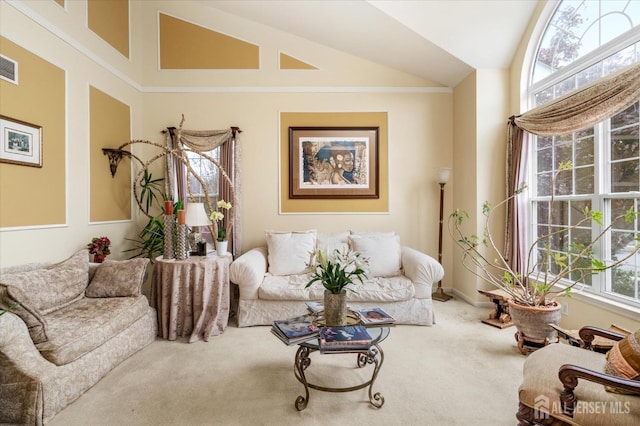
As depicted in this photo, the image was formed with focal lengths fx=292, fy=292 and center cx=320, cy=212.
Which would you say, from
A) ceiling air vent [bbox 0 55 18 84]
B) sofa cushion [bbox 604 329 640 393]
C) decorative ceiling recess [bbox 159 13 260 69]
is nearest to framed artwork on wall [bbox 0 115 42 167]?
ceiling air vent [bbox 0 55 18 84]

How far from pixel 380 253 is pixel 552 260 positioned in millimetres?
1801

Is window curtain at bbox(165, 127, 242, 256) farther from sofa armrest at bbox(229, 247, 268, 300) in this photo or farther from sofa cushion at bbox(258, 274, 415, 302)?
sofa cushion at bbox(258, 274, 415, 302)

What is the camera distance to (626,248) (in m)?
2.43

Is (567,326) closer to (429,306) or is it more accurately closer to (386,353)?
(429,306)

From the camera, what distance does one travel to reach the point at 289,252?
11.3 ft

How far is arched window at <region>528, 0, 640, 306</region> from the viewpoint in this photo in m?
2.37

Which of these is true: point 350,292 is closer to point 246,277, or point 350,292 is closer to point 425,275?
point 425,275

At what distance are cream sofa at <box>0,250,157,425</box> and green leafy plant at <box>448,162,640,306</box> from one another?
308 cm

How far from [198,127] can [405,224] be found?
3228mm

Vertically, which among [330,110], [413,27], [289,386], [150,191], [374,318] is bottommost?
[289,386]

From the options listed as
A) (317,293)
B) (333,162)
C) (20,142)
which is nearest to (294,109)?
(333,162)

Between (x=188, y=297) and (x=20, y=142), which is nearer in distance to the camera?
(x=20, y=142)

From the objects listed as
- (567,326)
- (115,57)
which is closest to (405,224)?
(567,326)

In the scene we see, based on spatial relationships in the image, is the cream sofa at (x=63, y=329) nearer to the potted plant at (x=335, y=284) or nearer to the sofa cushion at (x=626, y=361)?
the potted plant at (x=335, y=284)
